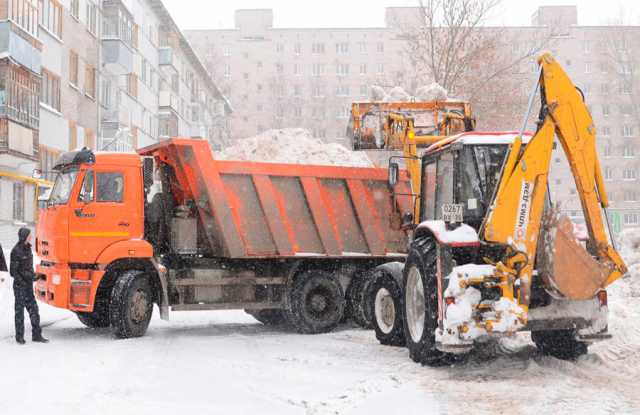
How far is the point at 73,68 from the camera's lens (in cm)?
3027

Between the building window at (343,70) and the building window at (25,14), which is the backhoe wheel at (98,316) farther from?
the building window at (343,70)

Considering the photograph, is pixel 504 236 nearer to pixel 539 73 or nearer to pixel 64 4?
pixel 539 73

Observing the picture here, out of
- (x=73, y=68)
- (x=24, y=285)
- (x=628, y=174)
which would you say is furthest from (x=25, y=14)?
(x=628, y=174)

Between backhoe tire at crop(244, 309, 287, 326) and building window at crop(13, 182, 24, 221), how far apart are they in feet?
44.8

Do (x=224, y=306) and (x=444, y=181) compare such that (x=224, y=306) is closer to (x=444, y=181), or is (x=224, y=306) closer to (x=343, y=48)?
(x=444, y=181)

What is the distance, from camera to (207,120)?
59.7 meters

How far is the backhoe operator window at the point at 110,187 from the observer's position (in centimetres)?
1182

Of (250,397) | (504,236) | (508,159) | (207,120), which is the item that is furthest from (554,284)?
(207,120)

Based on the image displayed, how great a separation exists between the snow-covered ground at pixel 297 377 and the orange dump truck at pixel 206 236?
0.71m

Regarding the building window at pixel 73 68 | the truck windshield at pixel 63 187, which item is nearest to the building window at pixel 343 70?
the building window at pixel 73 68

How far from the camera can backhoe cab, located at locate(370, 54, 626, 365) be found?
26.1 ft

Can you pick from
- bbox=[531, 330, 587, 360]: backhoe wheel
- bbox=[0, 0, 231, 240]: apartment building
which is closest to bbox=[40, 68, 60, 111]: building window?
bbox=[0, 0, 231, 240]: apartment building

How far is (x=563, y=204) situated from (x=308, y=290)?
526cm

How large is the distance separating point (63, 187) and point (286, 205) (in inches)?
135
